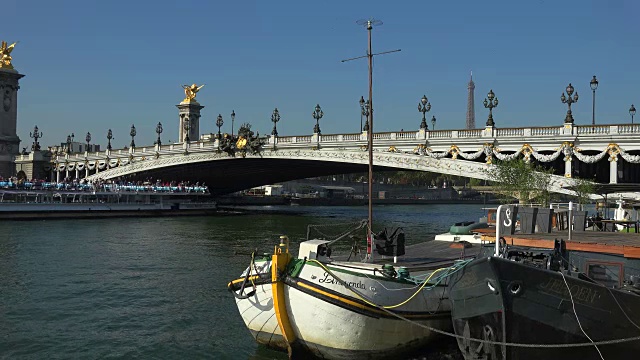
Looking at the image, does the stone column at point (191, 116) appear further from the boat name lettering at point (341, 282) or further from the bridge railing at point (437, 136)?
the boat name lettering at point (341, 282)

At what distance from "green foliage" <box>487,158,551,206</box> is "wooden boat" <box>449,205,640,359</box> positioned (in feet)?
108

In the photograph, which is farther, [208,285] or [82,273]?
[82,273]

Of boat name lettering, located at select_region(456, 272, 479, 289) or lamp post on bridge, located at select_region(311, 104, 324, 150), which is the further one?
lamp post on bridge, located at select_region(311, 104, 324, 150)

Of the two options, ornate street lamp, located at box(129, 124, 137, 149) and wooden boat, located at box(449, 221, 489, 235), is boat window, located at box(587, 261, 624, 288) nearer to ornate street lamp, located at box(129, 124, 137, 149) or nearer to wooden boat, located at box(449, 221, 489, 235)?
wooden boat, located at box(449, 221, 489, 235)

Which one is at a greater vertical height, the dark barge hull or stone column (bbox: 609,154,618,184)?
stone column (bbox: 609,154,618,184)

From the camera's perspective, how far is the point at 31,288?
77.3 ft

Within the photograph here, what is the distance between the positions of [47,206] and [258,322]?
5737cm

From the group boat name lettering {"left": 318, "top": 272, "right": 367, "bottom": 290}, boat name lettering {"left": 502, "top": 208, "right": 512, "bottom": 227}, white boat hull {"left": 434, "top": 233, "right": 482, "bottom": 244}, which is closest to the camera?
boat name lettering {"left": 318, "top": 272, "right": 367, "bottom": 290}

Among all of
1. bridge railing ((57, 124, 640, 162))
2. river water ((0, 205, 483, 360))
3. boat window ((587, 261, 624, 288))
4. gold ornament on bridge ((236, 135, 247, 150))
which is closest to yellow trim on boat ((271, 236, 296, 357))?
river water ((0, 205, 483, 360))

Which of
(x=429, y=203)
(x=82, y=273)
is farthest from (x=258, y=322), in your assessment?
(x=429, y=203)

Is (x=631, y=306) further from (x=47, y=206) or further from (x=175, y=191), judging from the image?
(x=175, y=191)

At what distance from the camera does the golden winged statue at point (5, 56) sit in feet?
332

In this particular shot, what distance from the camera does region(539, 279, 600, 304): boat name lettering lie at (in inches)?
456

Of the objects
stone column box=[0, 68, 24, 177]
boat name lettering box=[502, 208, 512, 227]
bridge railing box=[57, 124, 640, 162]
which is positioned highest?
stone column box=[0, 68, 24, 177]
